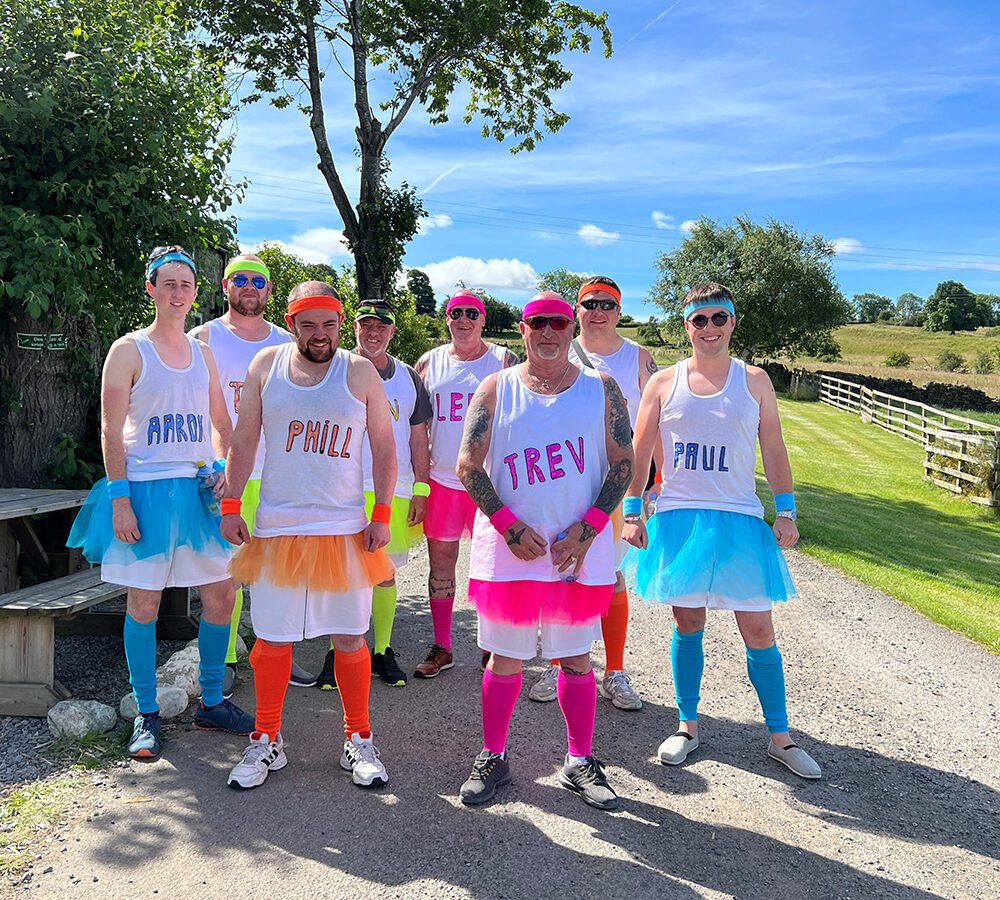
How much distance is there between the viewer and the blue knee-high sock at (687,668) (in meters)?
3.95

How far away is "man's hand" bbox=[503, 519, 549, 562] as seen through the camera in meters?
3.19

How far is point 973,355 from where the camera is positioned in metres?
65.0

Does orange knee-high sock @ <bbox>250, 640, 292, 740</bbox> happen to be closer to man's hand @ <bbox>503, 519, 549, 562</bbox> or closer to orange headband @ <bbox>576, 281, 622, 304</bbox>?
Result: man's hand @ <bbox>503, 519, 549, 562</bbox>

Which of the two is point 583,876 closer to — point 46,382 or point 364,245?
point 46,382

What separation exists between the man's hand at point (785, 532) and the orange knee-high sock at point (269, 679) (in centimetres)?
237

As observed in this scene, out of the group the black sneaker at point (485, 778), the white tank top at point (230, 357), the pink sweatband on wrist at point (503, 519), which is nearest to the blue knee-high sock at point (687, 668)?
the black sneaker at point (485, 778)

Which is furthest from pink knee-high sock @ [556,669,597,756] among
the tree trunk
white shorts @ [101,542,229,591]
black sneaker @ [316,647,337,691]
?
the tree trunk

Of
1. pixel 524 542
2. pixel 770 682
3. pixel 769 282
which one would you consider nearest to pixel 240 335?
pixel 524 542

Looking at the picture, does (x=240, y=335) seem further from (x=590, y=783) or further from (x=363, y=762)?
(x=590, y=783)

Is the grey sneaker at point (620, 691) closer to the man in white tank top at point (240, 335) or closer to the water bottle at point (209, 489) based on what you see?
the man in white tank top at point (240, 335)

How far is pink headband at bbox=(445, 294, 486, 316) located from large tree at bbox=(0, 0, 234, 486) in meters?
2.26

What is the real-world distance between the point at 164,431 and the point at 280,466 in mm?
788

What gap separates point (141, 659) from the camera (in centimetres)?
381

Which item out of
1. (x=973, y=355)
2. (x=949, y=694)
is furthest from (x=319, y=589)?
(x=973, y=355)
